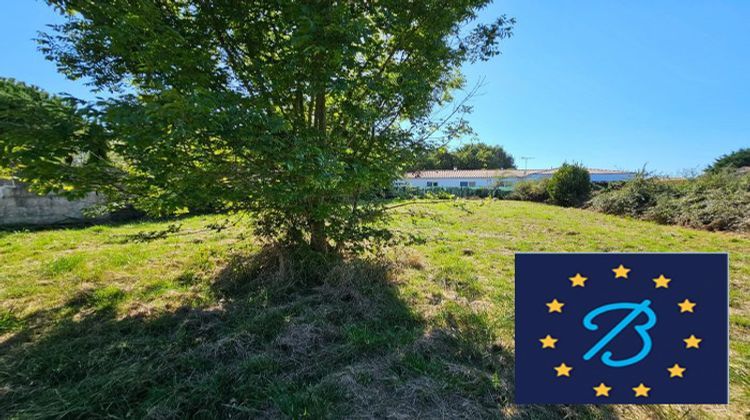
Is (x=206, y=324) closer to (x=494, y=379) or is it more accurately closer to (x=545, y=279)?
(x=494, y=379)

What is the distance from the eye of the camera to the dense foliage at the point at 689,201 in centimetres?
783

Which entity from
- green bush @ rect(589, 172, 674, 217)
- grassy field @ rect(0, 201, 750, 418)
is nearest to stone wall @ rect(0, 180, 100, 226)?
grassy field @ rect(0, 201, 750, 418)

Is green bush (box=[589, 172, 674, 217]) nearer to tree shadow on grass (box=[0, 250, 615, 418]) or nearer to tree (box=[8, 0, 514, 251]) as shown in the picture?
tree (box=[8, 0, 514, 251])

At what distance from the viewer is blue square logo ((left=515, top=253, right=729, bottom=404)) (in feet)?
4.67

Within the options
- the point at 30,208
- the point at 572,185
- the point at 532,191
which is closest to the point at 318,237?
the point at 30,208

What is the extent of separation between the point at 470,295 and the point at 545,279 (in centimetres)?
217

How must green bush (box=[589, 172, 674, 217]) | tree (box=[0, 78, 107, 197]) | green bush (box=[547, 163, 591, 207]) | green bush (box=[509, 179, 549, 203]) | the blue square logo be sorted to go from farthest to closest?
green bush (box=[509, 179, 549, 203]) → green bush (box=[547, 163, 591, 207]) → green bush (box=[589, 172, 674, 217]) → tree (box=[0, 78, 107, 197]) → the blue square logo

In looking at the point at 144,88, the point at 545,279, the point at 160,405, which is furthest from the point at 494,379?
the point at 144,88

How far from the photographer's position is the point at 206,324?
269cm

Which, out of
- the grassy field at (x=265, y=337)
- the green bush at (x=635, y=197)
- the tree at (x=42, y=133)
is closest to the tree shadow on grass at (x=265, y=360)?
the grassy field at (x=265, y=337)

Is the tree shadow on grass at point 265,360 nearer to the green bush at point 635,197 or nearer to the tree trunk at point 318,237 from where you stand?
the tree trunk at point 318,237

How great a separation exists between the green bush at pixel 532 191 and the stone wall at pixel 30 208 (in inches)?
735

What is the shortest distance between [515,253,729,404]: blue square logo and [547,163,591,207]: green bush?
15156 mm

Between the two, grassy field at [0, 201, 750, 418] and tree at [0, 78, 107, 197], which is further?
tree at [0, 78, 107, 197]
